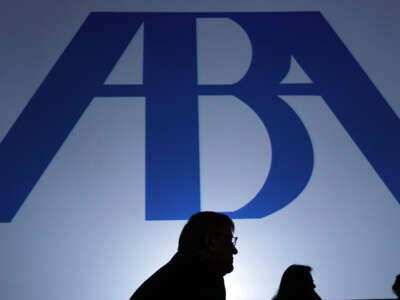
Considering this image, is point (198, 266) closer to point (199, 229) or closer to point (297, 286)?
point (199, 229)

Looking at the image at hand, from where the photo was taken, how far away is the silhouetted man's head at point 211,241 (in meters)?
1.43

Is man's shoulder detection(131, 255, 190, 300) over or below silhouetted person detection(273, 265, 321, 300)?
below

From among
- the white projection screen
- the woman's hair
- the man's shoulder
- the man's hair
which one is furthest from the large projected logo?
the man's shoulder

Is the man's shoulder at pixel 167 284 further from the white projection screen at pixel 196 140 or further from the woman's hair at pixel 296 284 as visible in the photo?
the white projection screen at pixel 196 140

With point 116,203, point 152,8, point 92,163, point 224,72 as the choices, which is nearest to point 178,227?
point 116,203


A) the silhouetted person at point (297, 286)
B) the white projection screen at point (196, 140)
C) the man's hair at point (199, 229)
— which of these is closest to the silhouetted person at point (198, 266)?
the man's hair at point (199, 229)

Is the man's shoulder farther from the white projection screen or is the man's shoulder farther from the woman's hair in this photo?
the white projection screen

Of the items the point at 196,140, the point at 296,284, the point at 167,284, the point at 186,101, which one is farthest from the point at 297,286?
the point at 186,101

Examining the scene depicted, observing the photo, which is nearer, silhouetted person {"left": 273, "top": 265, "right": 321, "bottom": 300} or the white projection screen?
silhouetted person {"left": 273, "top": 265, "right": 321, "bottom": 300}

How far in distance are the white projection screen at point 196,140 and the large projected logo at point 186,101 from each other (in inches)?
0.4

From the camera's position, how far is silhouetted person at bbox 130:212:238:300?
1.30m

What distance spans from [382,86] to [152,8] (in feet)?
6.20

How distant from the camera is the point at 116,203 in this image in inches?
140

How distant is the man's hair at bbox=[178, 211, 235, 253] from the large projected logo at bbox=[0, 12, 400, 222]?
2.07 metres
